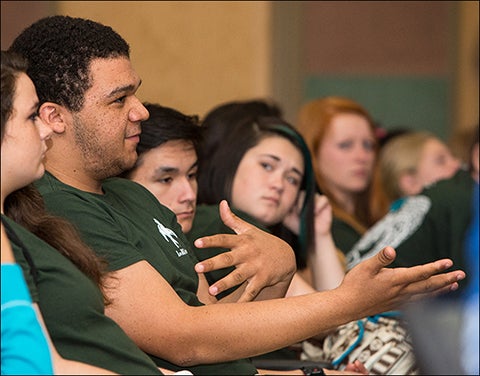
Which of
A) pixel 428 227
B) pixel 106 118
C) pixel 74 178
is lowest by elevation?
pixel 428 227

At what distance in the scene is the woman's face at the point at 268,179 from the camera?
11.5 ft

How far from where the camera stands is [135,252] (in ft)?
7.23

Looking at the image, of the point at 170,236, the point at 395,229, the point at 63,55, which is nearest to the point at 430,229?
the point at 395,229

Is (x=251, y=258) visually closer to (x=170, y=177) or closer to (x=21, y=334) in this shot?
(x=170, y=177)

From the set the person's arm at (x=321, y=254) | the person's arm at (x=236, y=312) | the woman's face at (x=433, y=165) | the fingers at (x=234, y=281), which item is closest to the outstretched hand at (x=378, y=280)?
the person's arm at (x=236, y=312)

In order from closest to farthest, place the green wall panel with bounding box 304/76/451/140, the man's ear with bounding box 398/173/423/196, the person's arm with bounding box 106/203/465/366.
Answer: the person's arm with bounding box 106/203/465/366 < the man's ear with bounding box 398/173/423/196 < the green wall panel with bounding box 304/76/451/140

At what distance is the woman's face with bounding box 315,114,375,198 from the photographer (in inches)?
190

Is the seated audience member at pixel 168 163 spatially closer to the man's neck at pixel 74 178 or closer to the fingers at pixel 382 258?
the man's neck at pixel 74 178

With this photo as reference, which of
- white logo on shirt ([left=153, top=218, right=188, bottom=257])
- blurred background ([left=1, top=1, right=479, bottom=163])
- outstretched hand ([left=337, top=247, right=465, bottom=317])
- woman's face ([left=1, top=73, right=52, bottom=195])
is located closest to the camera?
woman's face ([left=1, top=73, right=52, bottom=195])

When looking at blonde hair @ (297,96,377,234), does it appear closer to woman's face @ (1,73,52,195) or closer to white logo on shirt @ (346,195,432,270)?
white logo on shirt @ (346,195,432,270)

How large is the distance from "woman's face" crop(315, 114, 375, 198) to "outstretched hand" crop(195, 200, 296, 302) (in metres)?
2.25

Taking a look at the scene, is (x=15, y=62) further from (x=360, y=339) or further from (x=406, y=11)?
(x=406, y=11)

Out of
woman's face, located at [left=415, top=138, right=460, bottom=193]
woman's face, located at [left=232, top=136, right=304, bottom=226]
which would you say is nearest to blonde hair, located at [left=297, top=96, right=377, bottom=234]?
woman's face, located at [left=415, top=138, right=460, bottom=193]

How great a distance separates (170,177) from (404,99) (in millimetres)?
5439
